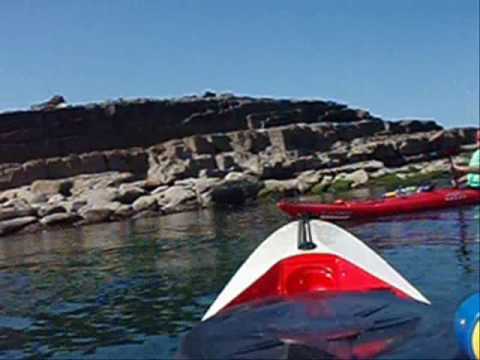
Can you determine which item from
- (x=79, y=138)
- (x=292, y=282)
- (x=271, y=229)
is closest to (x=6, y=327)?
(x=292, y=282)

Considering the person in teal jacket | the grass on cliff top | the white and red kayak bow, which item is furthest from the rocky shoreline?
the white and red kayak bow

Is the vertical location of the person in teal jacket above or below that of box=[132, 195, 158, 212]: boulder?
above

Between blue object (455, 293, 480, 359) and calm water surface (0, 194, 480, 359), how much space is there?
270 mm

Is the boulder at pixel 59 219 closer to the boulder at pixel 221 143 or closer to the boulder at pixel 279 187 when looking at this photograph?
the boulder at pixel 279 187

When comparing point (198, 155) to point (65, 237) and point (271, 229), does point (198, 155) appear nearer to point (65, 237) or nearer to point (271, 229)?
point (65, 237)

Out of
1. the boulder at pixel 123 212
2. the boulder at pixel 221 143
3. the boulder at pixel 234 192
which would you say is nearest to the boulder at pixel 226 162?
the boulder at pixel 221 143

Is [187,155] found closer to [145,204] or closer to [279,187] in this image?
[279,187]

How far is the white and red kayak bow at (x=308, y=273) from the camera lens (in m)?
7.85

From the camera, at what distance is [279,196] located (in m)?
35.9

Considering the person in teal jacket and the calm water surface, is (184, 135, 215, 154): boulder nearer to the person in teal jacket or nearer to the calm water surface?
the calm water surface

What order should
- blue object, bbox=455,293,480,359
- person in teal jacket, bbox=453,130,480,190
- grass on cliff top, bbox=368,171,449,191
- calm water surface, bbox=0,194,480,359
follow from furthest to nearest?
1. grass on cliff top, bbox=368,171,449,191
2. person in teal jacket, bbox=453,130,480,190
3. calm water surface, bbox=0,194,480,359
4. blue object, bbox=455,293,480,359

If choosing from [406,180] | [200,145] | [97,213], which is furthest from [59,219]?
[200,145]

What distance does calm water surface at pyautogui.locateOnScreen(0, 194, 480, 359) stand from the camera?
8.25 m

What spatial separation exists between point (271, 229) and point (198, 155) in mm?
28167
